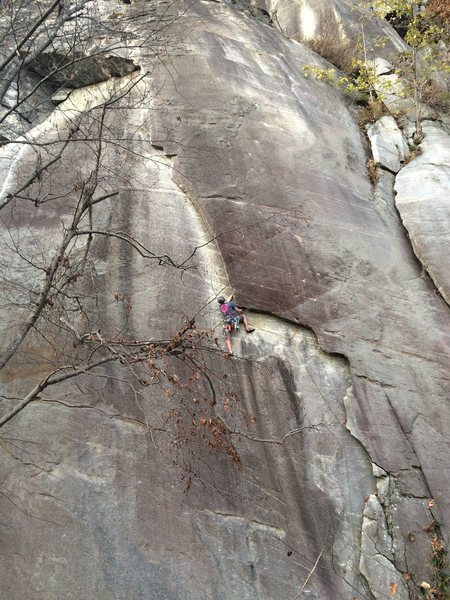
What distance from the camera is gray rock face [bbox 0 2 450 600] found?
5926 mm

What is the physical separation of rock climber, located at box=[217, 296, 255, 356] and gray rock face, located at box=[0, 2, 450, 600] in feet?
0.43

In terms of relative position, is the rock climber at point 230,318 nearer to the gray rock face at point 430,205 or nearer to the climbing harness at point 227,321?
the climbing harness at point 227,321

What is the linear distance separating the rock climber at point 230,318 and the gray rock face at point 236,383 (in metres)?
0.13

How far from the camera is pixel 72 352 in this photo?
6.93 meters

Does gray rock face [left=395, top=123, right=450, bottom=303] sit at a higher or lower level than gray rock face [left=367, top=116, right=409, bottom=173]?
lower

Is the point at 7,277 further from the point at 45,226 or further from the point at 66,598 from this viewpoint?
the point at 66,598

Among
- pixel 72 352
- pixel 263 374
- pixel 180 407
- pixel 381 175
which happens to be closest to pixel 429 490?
pixel 263 374

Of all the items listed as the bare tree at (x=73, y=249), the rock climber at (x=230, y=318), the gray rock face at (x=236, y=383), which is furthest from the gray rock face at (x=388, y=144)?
the rock climber at (x=230, y=318)

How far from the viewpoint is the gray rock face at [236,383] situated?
5.93m

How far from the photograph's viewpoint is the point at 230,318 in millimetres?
7562

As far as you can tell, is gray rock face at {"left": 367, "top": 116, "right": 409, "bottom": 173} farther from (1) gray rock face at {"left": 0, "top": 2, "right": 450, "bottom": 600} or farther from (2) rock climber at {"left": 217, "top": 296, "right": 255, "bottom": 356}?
(2) rock climber at {"left": 217, "top": 296, "right": 255, "bottom": 356}

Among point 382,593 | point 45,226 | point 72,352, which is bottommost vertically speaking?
point 382,593

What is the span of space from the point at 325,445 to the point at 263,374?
3.81 ft

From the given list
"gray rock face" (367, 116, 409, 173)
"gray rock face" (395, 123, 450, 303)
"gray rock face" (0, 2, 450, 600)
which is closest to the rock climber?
"gray rock face" (0, 2, 450, 600)
